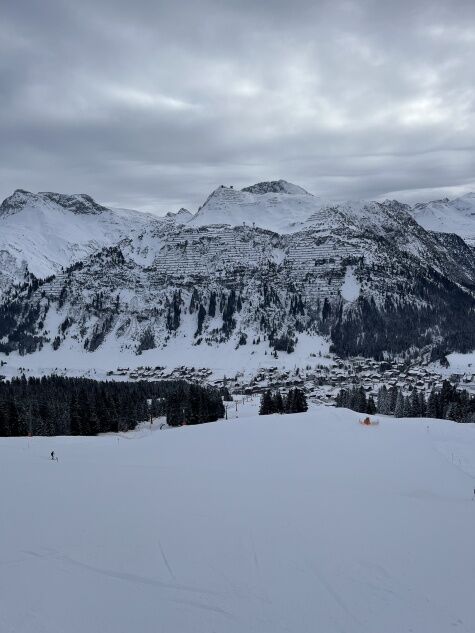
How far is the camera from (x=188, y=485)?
75.9 ft

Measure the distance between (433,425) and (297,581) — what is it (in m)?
38.3

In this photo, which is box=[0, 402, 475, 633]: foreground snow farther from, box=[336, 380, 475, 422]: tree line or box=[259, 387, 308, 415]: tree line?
box=[336, 380, 475, 422]: tree line

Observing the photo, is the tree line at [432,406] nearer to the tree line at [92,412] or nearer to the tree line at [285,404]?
the tree line at [285,404]

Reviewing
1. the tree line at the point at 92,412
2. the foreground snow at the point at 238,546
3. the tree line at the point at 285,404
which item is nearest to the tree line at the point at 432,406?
the tree line at the point at 285,404

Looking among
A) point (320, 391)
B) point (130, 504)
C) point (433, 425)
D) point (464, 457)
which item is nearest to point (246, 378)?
point (320, 391)

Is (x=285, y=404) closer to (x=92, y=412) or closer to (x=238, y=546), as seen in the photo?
(x=92, y=412)

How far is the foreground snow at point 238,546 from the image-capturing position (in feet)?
39.0

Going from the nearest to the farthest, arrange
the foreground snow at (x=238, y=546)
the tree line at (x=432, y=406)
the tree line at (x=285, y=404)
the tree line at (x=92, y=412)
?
1. the foreground snow at (x=238, y=546)
2. the tree line at (x=92, y=412)
3. the tree line at (x=432, y=406)
4. the tree line at (x=285, y=404)

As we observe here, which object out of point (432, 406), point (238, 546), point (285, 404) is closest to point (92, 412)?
point (285, 404)

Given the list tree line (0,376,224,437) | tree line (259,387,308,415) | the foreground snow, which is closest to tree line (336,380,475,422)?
tree line (259,387,308,415)

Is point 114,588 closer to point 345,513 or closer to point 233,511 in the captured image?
point 233,511

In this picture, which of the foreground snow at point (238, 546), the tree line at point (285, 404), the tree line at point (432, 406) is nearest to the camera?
the foreground snow at point (238, 546)

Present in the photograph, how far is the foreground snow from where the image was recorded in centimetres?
1189

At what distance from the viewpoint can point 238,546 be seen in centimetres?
1569
